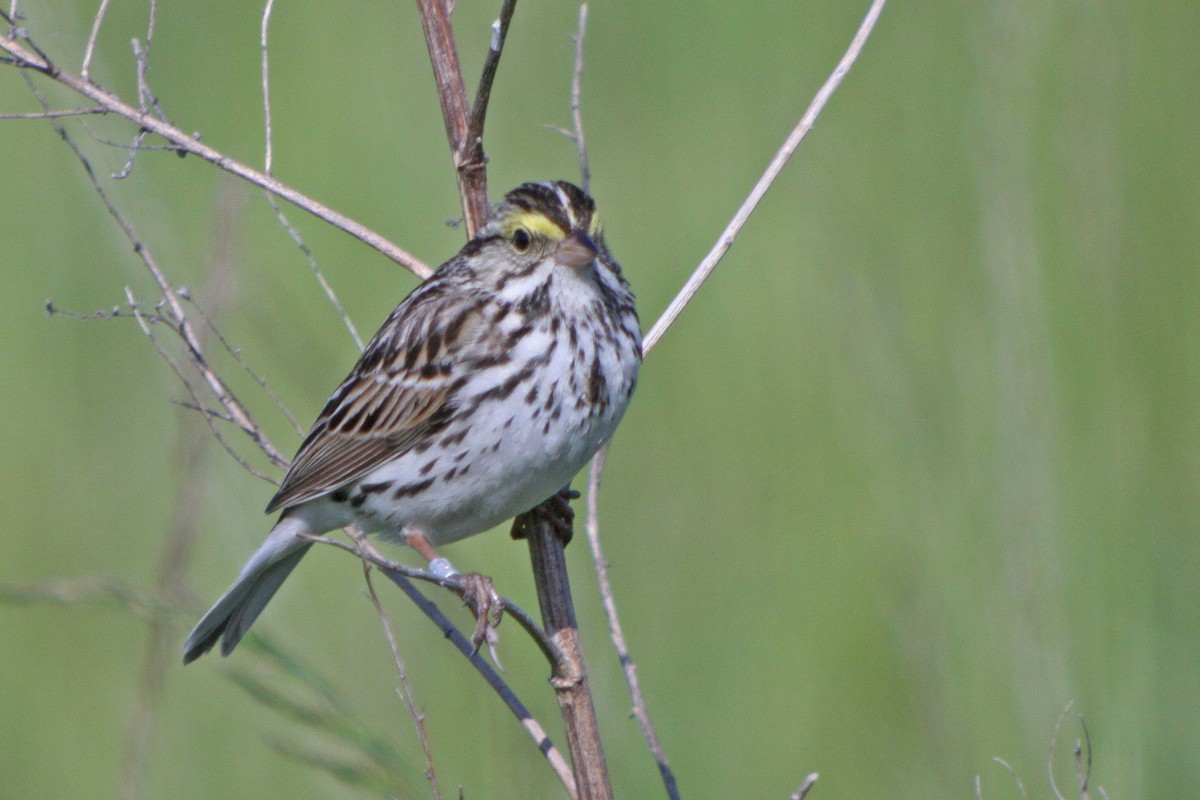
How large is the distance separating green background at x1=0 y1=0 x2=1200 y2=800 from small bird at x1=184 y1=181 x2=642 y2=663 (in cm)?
38

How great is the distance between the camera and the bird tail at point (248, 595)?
4.20 metres

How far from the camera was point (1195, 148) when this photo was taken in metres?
5.77

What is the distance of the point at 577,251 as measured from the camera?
140 inches

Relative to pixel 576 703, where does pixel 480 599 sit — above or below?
above

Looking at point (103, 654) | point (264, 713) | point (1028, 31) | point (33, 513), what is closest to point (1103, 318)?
point (1028, 31)

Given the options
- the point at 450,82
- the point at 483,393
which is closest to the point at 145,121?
the point at 450,82

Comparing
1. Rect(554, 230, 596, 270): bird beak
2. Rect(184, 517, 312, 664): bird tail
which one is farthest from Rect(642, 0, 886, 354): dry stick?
Rect(184, 517, 312, 664): bird tail

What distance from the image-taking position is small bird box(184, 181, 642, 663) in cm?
363

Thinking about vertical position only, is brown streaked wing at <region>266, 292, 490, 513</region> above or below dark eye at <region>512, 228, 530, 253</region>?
below

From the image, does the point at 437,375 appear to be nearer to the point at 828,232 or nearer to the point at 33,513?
the point at 828,232

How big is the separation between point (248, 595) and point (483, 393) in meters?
1.07

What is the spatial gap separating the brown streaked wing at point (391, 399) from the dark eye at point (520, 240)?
0.24 m

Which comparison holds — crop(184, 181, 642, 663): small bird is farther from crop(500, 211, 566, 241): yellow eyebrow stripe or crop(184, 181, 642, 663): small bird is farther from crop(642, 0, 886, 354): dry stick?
crop(642, 0, 886, 354): dry stick

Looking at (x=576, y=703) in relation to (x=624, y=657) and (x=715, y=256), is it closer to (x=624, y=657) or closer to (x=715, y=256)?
(x=624, y=657)
